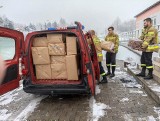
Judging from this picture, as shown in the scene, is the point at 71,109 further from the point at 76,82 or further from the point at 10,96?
the point at 10,96

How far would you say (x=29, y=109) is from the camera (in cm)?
520

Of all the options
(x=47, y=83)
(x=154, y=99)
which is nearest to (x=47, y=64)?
(x=47, y=83)

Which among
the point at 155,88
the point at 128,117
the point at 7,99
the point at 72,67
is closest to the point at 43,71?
the point at 72,67

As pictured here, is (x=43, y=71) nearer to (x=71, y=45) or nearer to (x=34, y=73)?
(x=34, y=73)

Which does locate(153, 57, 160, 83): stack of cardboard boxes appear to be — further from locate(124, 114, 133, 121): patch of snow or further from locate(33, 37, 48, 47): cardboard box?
locate(33, 37, 48, 47): cardboard box

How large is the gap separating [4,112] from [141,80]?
3.97m

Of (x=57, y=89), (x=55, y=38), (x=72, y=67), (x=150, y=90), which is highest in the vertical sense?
(x=55, y=38)

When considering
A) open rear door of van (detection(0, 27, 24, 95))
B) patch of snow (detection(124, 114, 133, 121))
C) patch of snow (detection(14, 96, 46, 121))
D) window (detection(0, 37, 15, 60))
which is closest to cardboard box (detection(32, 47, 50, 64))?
open rear door of van (detection(0, 27, 24, 95))

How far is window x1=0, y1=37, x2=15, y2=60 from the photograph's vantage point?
16.2 feet

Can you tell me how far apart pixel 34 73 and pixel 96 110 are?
193cm

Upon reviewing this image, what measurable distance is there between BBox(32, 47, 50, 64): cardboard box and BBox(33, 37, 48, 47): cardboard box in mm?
112

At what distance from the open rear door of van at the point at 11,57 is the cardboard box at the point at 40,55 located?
392mm

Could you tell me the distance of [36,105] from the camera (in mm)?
5496

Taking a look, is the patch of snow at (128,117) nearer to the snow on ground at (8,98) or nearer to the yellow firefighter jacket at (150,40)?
the yellow firefighter jacket at (150,40)
